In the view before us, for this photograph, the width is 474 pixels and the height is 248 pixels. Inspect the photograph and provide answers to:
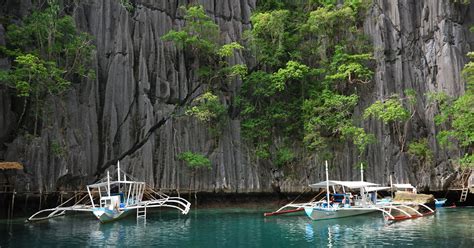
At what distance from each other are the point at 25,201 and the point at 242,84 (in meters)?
19.1

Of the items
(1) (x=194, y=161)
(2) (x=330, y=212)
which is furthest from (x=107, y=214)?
(2) (x=330, y=212)

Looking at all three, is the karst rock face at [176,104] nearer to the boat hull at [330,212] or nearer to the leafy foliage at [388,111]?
the leafy foliage at [388,111]

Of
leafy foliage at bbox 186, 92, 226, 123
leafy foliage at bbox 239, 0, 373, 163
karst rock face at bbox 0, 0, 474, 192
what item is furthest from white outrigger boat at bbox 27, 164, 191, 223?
leafy foliage at bbox 239, 0, 373, 163

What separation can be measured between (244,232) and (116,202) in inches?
390

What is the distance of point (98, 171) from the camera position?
3450 centimetres

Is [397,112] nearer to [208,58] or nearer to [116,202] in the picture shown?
[208,58]

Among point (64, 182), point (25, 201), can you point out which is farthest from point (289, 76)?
point (25, 201)

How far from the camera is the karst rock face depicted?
109ft

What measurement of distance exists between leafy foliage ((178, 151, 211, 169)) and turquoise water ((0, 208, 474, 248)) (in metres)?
6.19

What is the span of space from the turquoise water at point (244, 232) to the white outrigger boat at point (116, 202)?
0.64 metres

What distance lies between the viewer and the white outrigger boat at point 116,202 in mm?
27500

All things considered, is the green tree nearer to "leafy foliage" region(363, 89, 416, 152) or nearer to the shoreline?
the shoreline

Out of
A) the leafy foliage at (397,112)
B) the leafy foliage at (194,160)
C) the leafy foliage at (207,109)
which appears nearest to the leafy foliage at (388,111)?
the leafy foliage at (397,112)

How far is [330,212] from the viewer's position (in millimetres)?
28000
